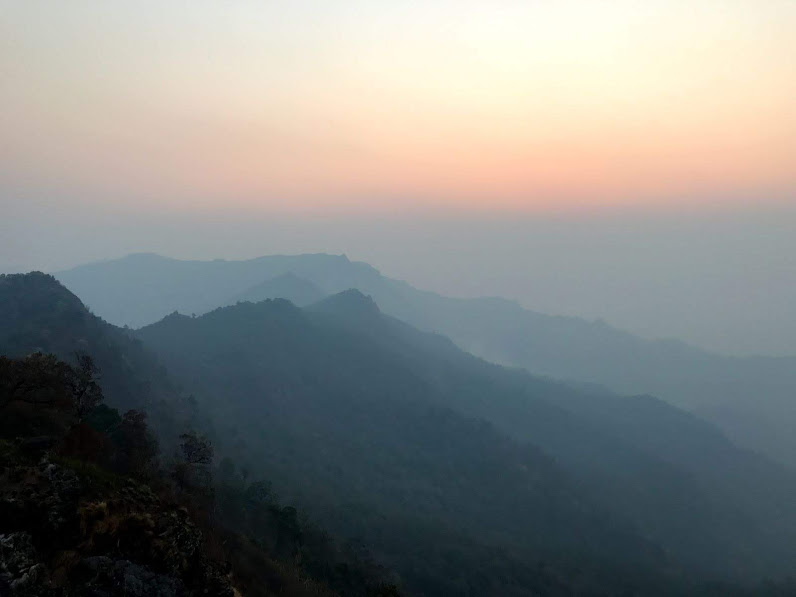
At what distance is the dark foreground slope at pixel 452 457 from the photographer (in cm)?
9588

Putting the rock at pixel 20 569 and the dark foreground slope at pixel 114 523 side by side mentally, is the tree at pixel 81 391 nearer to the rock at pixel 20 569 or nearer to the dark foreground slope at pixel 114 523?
the dark foreground slope at pixel 114 523

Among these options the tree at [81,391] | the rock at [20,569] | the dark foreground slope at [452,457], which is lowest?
the dark foreground slope at [452,457]

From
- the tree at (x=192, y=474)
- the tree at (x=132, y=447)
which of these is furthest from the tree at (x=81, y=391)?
the tree at (x=192, y=474)

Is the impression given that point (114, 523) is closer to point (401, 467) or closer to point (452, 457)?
point (401, 467)

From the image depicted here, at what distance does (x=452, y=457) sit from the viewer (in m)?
124

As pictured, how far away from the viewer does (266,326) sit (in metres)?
151

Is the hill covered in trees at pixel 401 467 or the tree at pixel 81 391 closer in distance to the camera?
the tree at pixel 81 391

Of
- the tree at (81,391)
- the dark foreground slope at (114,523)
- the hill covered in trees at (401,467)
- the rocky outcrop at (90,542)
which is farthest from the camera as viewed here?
the hill covered in trees at (401,467)

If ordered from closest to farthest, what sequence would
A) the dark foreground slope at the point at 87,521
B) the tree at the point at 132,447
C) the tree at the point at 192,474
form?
the dark foreground slope at the point at 87,521
the tree at the point at 132,447
the tree at the point at 192,474

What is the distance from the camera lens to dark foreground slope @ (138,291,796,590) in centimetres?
9588

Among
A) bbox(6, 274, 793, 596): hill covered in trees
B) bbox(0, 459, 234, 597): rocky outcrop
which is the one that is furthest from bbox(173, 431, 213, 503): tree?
bbox(0, 459, 234, 597): rocky outcrop

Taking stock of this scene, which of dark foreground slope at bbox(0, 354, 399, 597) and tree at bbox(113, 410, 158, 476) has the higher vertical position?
dark foreground slope at bbox(0, 354, 399, 597)

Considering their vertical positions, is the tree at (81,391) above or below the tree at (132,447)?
above

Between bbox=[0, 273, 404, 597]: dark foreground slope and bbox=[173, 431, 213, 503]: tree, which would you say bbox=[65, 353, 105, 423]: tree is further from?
bbox=[173, 431, 213, 503]: tree
